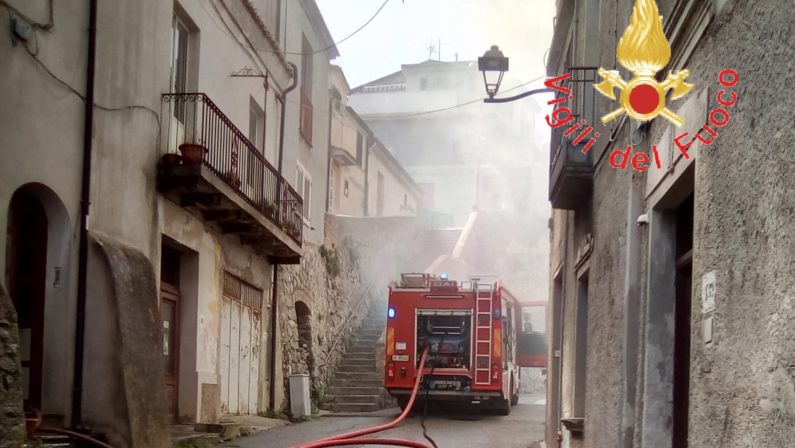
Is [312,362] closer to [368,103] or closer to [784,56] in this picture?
[784,56]

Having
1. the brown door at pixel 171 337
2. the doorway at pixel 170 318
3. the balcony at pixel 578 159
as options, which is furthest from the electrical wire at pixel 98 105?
the balcony at pixel 578 159

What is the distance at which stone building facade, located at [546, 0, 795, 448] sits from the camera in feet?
12.1

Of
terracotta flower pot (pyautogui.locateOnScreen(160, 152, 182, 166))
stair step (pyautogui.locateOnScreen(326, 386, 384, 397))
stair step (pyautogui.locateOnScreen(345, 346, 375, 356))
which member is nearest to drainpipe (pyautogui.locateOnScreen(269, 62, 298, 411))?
stair step (pyautogui.locateOnScreen(326, 386, 384, 397))

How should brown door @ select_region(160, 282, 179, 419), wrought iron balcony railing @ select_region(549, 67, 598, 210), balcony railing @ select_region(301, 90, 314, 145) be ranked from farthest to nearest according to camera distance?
balcony railing @ select_region(301, 90, 314, 145) < brown door @ select_region(160, 282, 179, 419) < wrought iron balcony railing @ select_region(549, 67, 598, 210)

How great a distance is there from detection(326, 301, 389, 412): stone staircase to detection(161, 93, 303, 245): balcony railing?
556cm

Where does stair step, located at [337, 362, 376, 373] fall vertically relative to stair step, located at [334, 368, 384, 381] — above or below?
above

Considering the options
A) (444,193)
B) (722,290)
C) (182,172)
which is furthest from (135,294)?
(444,193)

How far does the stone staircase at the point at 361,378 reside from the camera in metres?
21.7

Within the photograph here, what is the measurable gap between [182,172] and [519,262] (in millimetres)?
28367

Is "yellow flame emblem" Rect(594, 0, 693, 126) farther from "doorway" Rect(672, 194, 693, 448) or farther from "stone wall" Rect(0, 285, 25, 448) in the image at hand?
"stone wall" Rect(0, 285, 25, 448)

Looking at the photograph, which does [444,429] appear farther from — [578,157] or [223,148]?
[578,157]

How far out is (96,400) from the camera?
10320 mm

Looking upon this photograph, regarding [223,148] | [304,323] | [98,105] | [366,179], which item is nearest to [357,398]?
[304,323]

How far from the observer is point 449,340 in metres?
18.7
